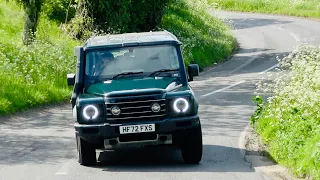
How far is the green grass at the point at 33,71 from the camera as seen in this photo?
73.6 feet

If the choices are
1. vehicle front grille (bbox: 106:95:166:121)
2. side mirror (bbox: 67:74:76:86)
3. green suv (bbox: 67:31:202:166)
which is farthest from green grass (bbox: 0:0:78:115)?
vehicle front grille (bbox: 106:95:166:121)

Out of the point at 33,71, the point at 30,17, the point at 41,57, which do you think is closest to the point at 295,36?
the point at 30,17

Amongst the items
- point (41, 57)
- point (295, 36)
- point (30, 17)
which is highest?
point (30, 17)

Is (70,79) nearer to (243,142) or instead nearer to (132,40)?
(132,40)

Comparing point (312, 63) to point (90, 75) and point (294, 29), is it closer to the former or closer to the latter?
point (90, 75)

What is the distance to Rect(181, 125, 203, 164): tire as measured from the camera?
13.0m

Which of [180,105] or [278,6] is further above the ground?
[278,6]

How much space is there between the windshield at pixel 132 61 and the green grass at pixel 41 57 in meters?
7.55

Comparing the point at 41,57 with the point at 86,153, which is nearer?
the point at 86,153

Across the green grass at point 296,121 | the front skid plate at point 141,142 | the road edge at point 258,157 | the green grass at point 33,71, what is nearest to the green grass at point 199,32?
the green grass at point 33,71

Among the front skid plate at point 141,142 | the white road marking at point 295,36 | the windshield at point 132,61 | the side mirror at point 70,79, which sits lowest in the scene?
the white road marking at point 295,36

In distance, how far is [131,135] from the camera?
41.8ft

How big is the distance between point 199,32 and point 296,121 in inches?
1090

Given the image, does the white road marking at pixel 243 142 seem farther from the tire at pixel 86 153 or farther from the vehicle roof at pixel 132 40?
the tire at pixel 86 153
